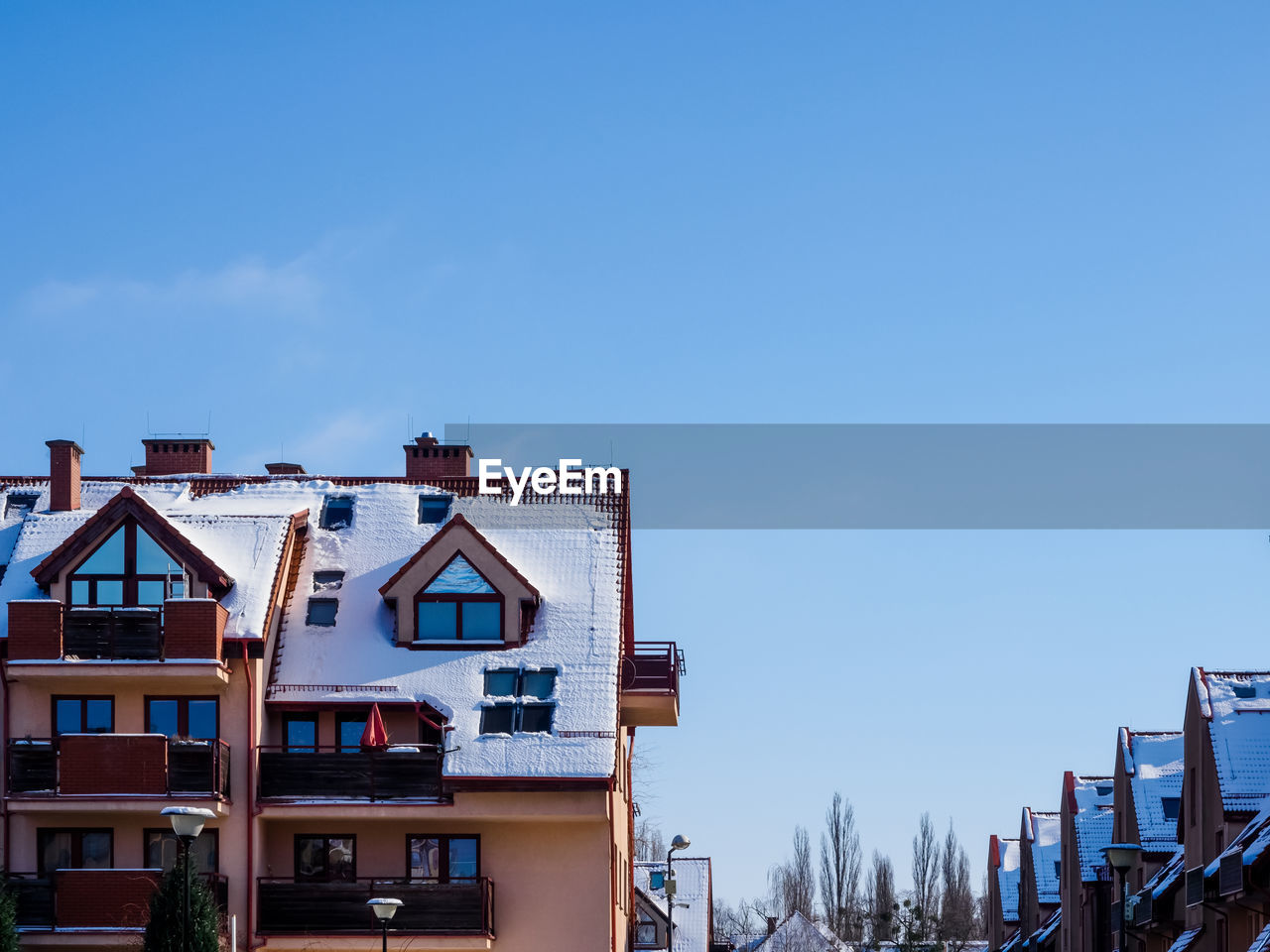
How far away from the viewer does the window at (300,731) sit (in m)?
39.1

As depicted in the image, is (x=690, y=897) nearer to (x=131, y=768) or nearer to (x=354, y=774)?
(x=354, y=774)

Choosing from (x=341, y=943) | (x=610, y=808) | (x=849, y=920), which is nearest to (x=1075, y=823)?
(x=610, y=808)

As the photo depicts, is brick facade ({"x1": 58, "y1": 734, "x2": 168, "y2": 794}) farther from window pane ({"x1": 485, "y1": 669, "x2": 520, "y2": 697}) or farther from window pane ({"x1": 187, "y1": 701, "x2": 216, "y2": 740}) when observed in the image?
window pane ({"x1": 485, "y1": 669, "x2": 520, "y2": 697})

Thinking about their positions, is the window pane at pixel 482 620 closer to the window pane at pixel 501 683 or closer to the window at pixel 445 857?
the window pane at pixel 501 683

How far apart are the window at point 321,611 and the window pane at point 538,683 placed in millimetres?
4466

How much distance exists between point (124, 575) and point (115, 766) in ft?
13.3

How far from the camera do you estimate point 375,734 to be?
37344 millimetres

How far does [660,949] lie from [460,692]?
33.1 meters

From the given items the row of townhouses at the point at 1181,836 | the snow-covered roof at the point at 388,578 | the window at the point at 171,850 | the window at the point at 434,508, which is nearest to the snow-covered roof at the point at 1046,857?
the row of townhouses at the point at 1181,836

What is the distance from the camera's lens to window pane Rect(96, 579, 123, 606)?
38.8 m

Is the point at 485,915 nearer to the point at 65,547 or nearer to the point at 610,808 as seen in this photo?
the point at 610,808

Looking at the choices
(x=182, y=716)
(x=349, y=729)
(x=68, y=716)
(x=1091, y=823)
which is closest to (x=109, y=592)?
(x=68, y=716)

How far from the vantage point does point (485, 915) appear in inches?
1460

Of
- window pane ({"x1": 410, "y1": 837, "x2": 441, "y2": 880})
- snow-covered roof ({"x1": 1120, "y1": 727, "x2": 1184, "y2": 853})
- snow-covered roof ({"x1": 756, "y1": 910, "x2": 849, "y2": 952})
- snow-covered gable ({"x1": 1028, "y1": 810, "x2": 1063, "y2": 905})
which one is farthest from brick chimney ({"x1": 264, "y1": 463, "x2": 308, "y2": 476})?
snow-covered roof ({"x1": 756, "y1": 910, "x2": 849, "y2": 952})
